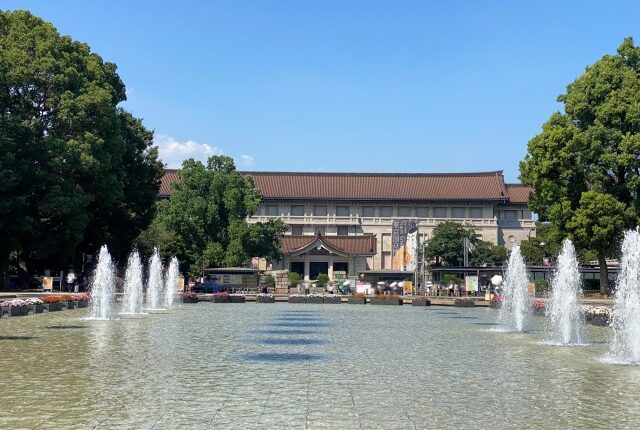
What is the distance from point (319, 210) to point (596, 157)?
54932mm

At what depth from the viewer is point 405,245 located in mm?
51531

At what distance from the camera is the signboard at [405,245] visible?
1944 inches

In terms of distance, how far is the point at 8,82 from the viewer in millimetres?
39500

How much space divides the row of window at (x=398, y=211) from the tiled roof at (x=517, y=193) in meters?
1.69

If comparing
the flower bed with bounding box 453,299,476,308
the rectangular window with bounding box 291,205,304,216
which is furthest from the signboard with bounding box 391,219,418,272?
the rectangular window with bounding box 291,205,304,216

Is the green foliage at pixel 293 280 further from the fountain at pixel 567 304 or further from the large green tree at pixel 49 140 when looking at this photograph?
the fountain at pixel 567 304

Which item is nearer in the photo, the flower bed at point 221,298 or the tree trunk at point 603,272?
the flower bed at point 221,298

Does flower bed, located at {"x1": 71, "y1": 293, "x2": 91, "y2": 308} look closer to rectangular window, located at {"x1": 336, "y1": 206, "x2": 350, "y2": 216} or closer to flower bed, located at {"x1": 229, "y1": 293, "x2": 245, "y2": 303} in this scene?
flower bed, located at {"x1": 229, "y1": 293, "x2": 245, "y2": 303}

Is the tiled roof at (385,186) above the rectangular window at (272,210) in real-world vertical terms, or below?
above

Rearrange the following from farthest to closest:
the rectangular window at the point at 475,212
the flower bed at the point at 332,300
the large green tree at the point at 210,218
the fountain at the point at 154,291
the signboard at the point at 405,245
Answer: the rectangular window at the point at 475,212 → the large green tree at the point at 210,218 → the signboard at the point at 405,245 → the flower bed at the point at 332,300 → the fountain at the point at 154,291

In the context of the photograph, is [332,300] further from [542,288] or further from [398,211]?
[398,211]

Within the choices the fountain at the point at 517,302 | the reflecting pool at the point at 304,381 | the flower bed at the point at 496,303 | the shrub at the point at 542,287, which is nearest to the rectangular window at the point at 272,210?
the shrub at the point at 542,287

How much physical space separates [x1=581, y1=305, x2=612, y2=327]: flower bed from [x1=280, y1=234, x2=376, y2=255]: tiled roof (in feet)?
181

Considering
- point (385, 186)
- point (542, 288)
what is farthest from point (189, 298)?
point (385, 186)
